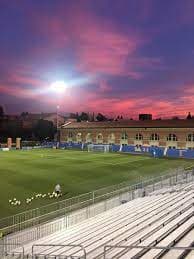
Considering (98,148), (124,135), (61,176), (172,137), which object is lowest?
(61,176)

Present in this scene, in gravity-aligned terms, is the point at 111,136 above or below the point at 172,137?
above

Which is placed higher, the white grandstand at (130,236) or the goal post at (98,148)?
the goal post at (98,148)

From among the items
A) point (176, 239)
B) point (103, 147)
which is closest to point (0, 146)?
point (103, 147)

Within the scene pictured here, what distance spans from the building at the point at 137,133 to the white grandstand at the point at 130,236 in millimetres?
52957

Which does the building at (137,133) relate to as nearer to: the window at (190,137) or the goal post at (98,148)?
the window at (190,137)

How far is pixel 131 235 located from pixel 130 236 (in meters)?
0.13

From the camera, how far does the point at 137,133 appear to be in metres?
81.4

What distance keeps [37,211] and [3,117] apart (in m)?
111

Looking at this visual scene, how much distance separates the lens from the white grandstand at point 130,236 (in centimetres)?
1267

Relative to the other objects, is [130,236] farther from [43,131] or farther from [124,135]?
[43,131]

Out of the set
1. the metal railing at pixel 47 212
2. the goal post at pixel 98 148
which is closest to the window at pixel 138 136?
the goal post at pixel 98 148

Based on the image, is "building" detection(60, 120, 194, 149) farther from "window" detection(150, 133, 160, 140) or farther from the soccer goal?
the soccer goal

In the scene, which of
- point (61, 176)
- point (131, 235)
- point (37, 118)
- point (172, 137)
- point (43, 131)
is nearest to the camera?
point (131, 235)

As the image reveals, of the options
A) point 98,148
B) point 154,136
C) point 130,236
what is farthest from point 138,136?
point 130,236
